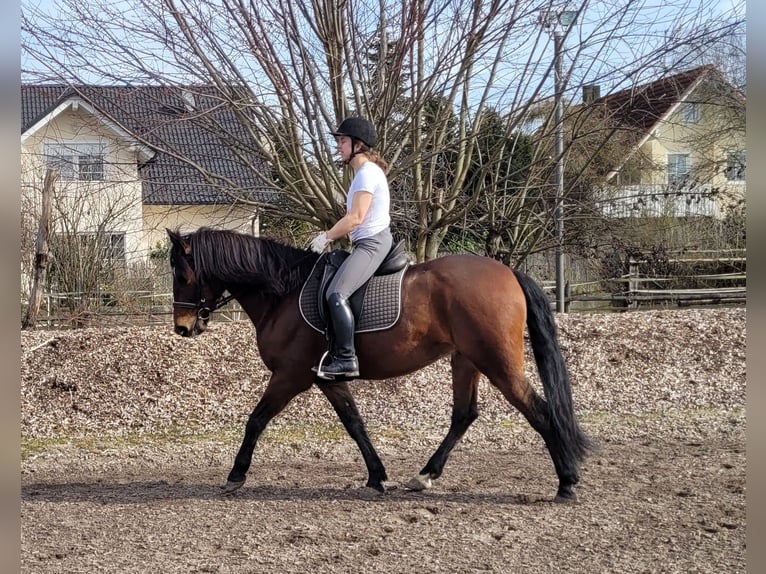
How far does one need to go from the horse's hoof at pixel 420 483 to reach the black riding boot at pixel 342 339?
3.49ft

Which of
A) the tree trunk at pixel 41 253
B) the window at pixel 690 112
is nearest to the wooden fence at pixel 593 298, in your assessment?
the tree trunk at pixel 41 253

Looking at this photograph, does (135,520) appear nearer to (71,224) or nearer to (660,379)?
(660,379)

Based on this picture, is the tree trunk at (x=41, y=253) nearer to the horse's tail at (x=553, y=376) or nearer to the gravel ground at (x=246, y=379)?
the gravel ground at (x=246, y=379)

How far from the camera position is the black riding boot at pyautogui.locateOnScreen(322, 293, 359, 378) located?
5672 mm

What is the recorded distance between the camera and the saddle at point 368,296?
18.9ft

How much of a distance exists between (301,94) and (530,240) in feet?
14.0

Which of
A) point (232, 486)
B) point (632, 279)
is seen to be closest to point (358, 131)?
point (232, 486)

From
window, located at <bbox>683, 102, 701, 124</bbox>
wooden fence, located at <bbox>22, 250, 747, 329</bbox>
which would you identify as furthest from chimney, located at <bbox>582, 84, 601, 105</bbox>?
wooden fence, located at <bbox>22, 250, 747, 329</bbox>

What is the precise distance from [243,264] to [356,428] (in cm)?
156

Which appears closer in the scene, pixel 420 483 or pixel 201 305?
pixel 420 483

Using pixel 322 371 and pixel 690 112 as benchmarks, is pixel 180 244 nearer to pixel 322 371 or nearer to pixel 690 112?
pixel 322 371

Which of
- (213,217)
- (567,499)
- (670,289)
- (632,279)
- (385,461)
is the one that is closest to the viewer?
(567,499)

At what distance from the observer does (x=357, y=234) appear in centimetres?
587

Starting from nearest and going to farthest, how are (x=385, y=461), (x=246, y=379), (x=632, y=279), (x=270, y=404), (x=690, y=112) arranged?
(x=270, y=404) < (x=385, y=461) < (x=690, y=112) < (x=246, y=379) < (x=632, y=279)
